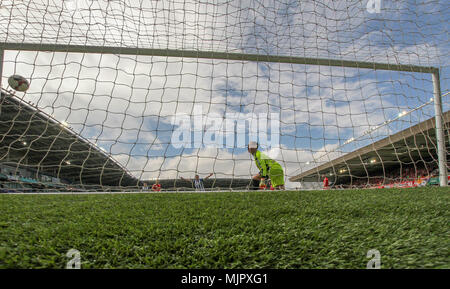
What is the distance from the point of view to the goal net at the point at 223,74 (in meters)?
3.39

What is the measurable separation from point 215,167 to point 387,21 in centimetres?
415

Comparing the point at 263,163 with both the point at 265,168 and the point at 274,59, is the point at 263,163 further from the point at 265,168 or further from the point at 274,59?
the point at 274,59

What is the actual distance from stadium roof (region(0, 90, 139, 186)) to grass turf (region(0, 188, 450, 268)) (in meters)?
0.80

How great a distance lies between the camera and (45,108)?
3213 millimetres

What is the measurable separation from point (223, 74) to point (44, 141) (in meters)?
13.5

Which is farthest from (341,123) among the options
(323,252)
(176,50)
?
(323,252)

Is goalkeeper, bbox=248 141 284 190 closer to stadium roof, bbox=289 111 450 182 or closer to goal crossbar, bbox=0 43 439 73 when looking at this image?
stadium roof, bbox=289 111 450 182

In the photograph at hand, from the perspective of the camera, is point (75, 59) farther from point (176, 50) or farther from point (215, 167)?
point (215, 167)

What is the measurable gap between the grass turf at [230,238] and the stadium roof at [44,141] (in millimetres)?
799

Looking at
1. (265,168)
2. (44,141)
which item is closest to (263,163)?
(265,168)

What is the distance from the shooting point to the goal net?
3.39 m

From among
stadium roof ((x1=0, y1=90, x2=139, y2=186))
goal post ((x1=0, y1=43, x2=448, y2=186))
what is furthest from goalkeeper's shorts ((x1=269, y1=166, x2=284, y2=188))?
stadium roof ((x1=0, y1=90, x2=139, y2=186))

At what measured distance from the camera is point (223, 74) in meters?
3.77

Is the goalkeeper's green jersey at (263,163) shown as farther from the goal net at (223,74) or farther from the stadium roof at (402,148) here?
the stadium roof at (402,148)
